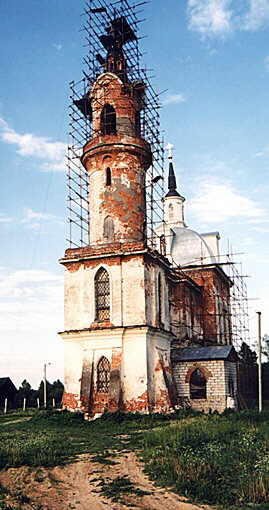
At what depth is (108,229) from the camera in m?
25.6

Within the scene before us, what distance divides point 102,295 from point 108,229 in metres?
3.10

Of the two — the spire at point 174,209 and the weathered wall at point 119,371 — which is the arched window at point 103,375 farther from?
the spire at point 174,209

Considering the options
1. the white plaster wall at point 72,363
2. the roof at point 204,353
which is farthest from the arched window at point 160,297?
the white plaster wall at point 72,363

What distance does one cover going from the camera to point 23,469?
41.4 ft

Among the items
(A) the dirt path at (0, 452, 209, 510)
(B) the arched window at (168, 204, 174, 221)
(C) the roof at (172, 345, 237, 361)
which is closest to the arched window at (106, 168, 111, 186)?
(C) the roof at (172, 345, 237, 361)

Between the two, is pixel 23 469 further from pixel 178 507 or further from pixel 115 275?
pixel 115 275

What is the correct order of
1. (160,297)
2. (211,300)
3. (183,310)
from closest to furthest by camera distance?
1. (160,297)
2. (183,310)
3. (211,300)

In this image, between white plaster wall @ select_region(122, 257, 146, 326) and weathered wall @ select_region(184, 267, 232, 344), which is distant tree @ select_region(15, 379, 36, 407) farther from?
white plaster wall @ select_region(122, 257, 146, 326)

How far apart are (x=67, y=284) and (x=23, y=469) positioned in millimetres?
13038

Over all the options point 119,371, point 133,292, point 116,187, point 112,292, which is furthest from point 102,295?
point 116,187

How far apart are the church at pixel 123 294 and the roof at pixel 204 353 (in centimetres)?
5

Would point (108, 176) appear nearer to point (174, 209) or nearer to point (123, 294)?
point (123, 294)

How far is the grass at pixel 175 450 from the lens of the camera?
10758 mm

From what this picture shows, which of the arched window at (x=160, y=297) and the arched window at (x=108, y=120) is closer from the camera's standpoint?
the arched window at (x=160, y=297)
